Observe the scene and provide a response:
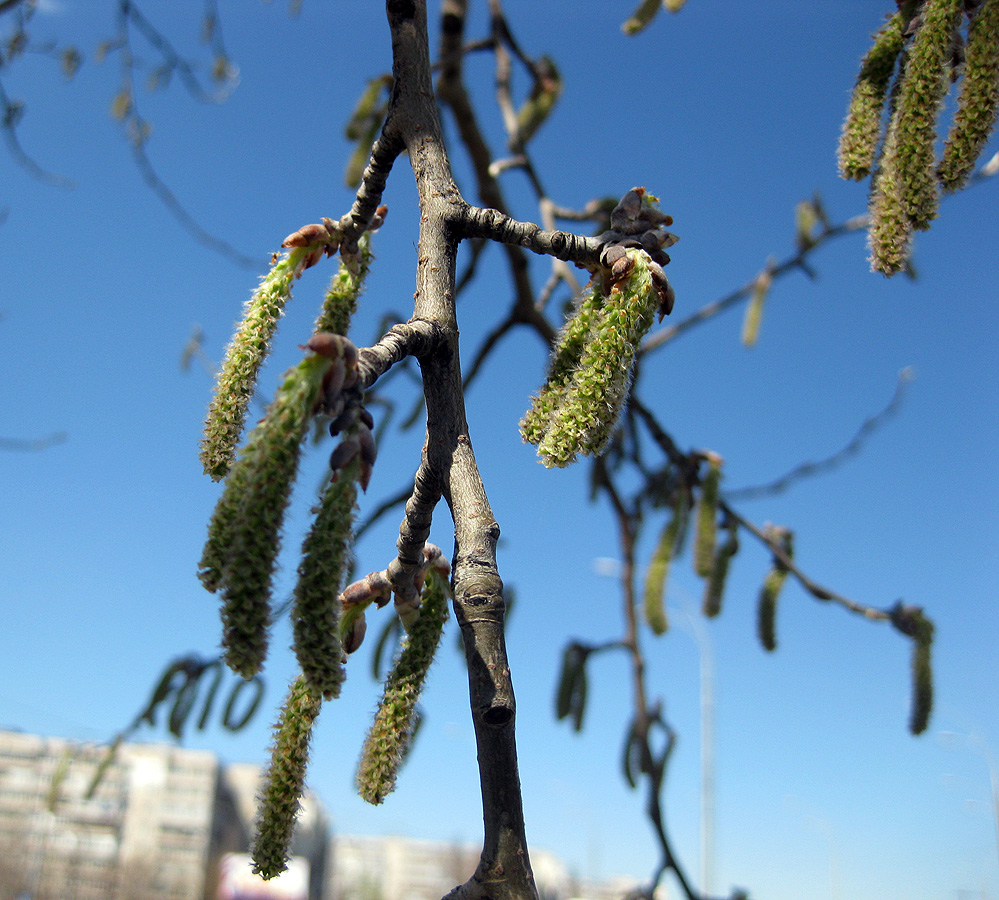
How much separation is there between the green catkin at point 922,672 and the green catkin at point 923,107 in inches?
76.5

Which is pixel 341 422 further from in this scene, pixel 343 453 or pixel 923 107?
pixel 923 107

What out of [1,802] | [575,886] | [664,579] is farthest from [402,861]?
[664,579]

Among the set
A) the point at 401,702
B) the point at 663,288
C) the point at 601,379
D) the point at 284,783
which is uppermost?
the point at 663,288

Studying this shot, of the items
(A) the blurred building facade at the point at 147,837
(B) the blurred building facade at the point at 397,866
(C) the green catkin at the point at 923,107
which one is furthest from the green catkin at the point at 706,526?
(B) the blurred building facade at the point at 397,866

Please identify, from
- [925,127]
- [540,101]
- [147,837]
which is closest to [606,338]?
[925,127]

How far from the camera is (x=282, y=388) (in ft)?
2.74

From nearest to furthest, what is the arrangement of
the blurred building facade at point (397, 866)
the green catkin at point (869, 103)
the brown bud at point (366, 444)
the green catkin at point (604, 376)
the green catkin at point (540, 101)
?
1. the brown bud at point (366, 444)
2. the green catkin at point (604, 376)
3. the green catkin at point (869, 103)
4. the green catkin at point (540, 101)
5. the blurred building facade at point (397, 866)

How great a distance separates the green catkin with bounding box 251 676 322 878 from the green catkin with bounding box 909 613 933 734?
2425 millimetres

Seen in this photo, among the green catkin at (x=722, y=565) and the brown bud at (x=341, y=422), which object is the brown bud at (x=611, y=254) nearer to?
the brown bud at (x=341, y=422)

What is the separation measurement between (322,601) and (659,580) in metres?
2.24

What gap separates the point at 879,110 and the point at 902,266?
16.2 inches

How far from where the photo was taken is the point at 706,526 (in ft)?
9.49

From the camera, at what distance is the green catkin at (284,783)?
1083 millimetres

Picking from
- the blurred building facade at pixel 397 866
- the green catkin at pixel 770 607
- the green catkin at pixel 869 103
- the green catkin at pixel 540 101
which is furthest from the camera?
the blurred building facade at pixel 397 866
